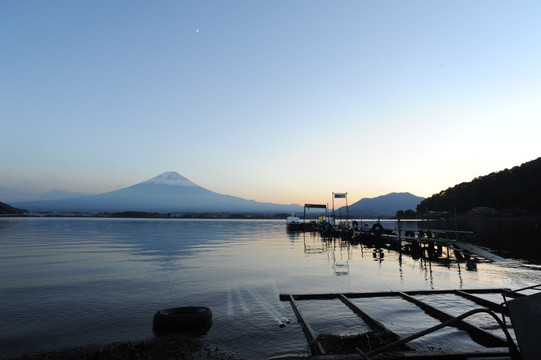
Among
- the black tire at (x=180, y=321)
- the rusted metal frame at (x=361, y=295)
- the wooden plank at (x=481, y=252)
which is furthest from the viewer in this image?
the wooden plank at (x=481, y=252)

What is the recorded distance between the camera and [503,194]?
10819 centimetres

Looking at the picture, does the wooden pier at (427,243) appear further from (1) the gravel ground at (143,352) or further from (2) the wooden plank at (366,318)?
(1) the gravel ground at (143,352)

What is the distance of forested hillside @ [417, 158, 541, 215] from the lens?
9831cm

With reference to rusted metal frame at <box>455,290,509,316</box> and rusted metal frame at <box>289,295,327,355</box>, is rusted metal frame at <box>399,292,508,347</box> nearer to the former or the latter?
rusted metal frame at <box>455,290,509,316</box>

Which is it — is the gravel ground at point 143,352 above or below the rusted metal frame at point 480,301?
below

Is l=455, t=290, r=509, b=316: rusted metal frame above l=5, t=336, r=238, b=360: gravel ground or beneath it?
above

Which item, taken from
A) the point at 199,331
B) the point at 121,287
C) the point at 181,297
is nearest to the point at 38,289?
the point at 121,287

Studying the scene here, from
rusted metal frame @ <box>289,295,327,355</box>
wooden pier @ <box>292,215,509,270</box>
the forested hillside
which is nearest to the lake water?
rusted metal frame @ <box>289,295,327,355</box>

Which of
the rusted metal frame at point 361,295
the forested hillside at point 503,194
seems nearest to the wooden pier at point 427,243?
the rusted metal frame at point 361,295

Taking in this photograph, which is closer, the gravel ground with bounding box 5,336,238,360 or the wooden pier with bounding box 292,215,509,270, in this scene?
the gravel ground with bounding box 5,336,238,360

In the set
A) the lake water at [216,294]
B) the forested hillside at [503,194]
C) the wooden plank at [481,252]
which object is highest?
the forested hillside at [503,194]

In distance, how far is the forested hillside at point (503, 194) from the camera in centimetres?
9831

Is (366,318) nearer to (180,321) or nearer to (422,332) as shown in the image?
(422,332)

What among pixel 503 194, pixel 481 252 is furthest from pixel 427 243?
pixel 503 194
